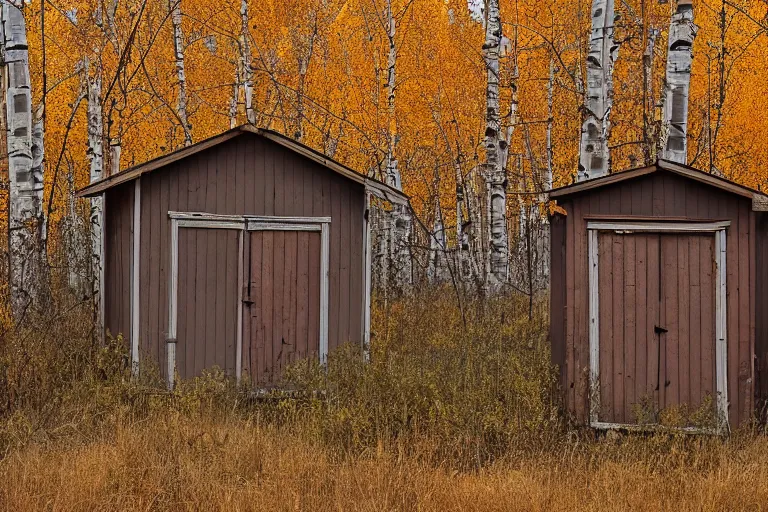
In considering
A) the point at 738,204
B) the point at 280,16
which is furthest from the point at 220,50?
the point at 738,204

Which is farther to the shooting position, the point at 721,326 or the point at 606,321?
the point at 606,321

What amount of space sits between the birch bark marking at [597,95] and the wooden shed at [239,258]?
2.47m

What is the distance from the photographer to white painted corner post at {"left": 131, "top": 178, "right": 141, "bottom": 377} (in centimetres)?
951

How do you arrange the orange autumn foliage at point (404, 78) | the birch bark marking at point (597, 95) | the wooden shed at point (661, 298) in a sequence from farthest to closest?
the orange autumn foliage at point (404, 78) → the birch bark marking at point (597, 95) → the wooden shed at point (661, 298)

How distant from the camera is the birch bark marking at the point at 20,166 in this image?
937 cm

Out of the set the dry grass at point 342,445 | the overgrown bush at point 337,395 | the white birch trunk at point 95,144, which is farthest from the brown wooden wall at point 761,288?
the white birch trunk at point 95,144

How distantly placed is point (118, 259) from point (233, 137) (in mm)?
2015

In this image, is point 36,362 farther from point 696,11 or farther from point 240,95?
point 696,11

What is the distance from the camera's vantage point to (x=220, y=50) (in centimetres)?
2461

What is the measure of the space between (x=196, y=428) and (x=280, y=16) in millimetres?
16425

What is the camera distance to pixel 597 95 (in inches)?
408

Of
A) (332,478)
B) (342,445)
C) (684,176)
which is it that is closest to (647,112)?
(684,176)

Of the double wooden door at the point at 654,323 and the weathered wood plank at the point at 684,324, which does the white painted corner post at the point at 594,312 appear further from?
the weathered wood plank at the point at 684,324

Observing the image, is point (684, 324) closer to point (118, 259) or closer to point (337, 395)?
point (337, 395)
